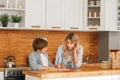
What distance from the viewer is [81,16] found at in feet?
18.9

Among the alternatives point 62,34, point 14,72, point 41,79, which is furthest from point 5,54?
point 41,79

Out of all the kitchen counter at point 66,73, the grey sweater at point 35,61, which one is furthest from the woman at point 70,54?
the kitchen counter at point 66,73

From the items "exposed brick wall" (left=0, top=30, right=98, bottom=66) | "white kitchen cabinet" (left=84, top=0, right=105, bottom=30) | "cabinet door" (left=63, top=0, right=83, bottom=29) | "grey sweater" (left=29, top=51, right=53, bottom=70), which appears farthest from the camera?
"white kitchen cabinet" (left=84, top=0, right=105, bottom=30)

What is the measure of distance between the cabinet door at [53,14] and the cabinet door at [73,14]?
0.13 meters

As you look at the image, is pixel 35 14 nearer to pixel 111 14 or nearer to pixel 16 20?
pixel 16 20

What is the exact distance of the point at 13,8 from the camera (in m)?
5.20

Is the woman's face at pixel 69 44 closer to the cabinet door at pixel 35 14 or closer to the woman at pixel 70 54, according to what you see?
the woman at pixel 70 54

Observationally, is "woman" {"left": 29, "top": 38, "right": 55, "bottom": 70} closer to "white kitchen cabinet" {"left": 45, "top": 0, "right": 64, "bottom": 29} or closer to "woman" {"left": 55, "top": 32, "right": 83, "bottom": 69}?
"woman" {"left": 55, "top": 32, "right": 83, "bottom": 69}

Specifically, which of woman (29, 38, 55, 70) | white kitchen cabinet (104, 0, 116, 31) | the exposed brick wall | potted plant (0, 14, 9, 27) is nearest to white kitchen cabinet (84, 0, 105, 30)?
white kitchen cabinet (104, 0, 116, 31)

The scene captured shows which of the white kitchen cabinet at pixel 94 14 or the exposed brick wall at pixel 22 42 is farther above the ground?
the white kitchen cabinet at pixel 94 14

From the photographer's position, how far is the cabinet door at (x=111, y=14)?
5.82 m

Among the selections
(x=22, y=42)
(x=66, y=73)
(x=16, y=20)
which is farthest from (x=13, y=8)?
(x=66, y=73)

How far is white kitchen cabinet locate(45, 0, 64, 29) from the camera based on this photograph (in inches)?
214

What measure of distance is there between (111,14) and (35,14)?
5.43 ft
